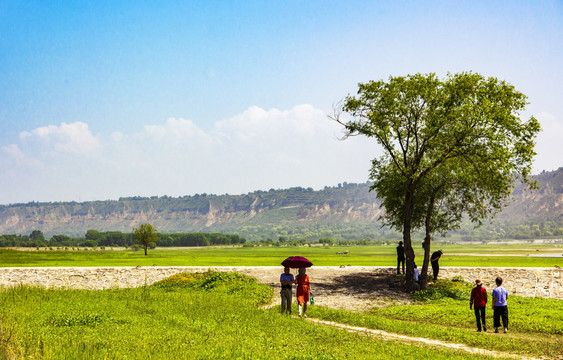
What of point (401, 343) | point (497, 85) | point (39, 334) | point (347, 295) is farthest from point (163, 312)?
point (497, 85)

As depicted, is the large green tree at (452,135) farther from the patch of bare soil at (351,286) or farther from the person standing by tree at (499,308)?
the person standing by tree at (499,308)

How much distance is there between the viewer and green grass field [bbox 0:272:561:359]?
13.0 metres

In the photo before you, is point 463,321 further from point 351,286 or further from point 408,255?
point 351,286

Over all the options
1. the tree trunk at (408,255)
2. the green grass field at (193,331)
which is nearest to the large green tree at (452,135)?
the tree trunk at (408,255)

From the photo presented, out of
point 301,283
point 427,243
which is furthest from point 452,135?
point 301,283

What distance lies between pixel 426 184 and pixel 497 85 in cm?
893

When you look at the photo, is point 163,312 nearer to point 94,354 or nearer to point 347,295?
point 94,354

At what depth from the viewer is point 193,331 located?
1617 centimetres

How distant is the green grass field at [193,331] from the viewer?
12992 mm

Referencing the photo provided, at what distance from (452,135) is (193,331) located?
23.5 meters

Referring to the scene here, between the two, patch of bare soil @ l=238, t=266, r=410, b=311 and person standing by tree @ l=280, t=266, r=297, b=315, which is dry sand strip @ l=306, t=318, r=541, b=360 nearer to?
person standing by tree @ l=280, t=266, r=297, b=315

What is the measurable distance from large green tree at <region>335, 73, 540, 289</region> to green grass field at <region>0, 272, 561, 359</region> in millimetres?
9643

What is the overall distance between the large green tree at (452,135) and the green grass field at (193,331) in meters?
9.64

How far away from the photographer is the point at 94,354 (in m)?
12.2
